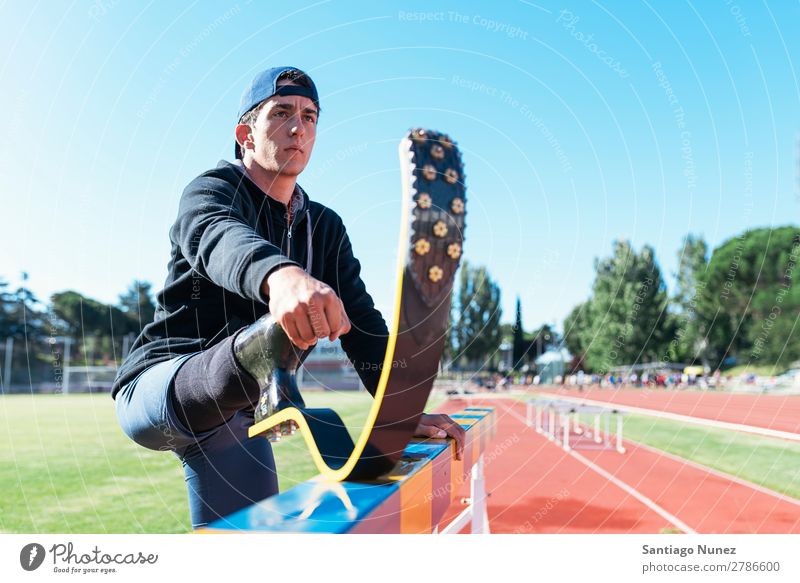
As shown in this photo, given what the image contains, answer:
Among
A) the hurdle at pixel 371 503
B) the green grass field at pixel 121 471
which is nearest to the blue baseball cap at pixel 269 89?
the hurdle at pixel 371 503

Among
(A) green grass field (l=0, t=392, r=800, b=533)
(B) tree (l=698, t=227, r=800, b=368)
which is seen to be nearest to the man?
(A) green grass field (l=0, t=392, r=800, b=533)

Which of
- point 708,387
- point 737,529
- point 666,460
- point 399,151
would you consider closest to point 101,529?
point 399,151

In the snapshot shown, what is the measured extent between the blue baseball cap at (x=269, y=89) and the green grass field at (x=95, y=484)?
92 centimetres

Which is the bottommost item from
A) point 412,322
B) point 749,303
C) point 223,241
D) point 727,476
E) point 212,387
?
point 727,476

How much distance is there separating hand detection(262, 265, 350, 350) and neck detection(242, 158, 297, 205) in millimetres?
675

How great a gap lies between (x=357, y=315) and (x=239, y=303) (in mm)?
355

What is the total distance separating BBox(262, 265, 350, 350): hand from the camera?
761 millimetres

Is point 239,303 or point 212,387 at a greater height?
point 239,303

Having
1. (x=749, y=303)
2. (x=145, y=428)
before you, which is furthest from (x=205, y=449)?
(x=749, y=303)

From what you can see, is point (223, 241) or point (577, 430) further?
point (577, 430)

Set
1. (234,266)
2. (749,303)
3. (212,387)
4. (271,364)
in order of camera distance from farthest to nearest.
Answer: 1. (749,303)
2. (212,387)
3. (271,364)
4. (234,266)

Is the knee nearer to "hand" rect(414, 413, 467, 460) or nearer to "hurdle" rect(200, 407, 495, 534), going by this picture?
"hurdle" rect(200, 407, 495, 534)

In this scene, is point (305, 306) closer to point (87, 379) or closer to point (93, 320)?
point (93, 320)

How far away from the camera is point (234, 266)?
875 millimetres
